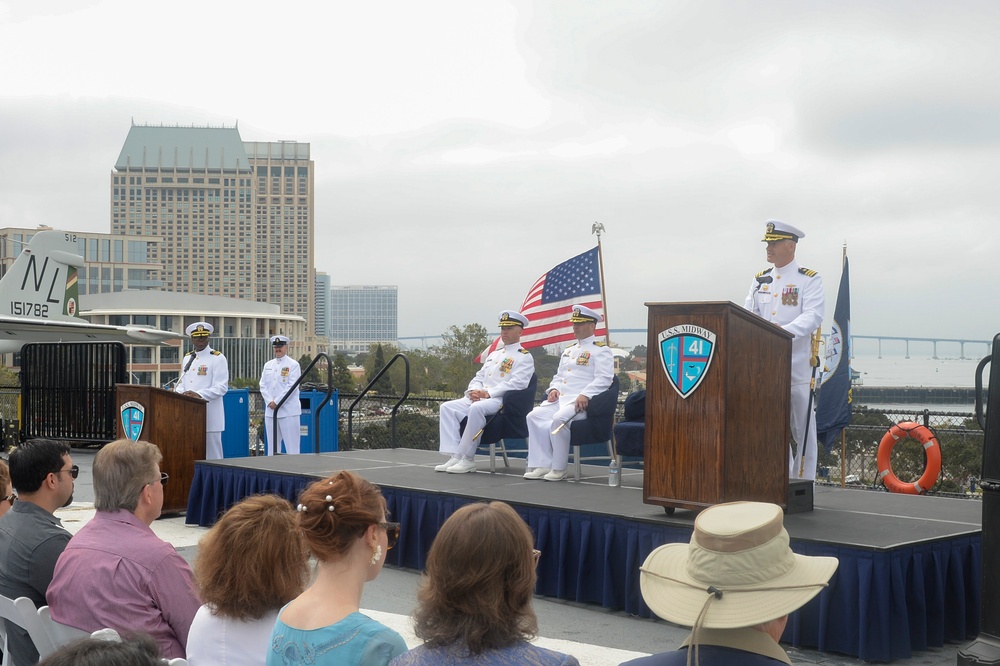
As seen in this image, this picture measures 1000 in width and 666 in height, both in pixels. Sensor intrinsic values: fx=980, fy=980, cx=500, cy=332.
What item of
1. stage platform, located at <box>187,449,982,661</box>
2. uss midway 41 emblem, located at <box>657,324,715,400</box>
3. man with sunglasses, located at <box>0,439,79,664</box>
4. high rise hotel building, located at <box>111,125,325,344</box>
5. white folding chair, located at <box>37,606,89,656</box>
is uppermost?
high rise hotel building, located at <box>111,125,325,344</box>

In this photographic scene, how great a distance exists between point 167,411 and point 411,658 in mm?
7347

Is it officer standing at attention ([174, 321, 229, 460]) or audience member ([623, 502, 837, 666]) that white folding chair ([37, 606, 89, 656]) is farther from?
officer standing at attention ([174, 321, 229, 460])

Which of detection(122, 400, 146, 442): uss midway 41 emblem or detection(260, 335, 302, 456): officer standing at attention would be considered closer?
detection(122, 400, 146, 442): uss midway 41 emblem

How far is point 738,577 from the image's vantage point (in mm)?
1789

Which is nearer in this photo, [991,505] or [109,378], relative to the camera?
[991,505]

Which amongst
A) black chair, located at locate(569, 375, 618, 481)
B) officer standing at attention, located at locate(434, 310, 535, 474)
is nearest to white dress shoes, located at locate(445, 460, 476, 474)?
officer standing at attention, located at locate(434, 310, 535, 474)

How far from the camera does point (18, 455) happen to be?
11.9ft

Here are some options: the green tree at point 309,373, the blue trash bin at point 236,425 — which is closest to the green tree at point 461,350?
the green tree at point 309,373

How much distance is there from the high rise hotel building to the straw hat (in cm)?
14913

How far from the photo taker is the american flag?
10.7 m

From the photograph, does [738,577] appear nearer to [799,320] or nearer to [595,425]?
[799,320]

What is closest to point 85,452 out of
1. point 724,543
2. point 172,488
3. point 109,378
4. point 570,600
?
point 109,378

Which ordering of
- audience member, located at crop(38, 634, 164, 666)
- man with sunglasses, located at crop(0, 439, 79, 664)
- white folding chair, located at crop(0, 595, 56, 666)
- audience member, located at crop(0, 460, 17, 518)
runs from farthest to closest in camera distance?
1. audience member, located at crop(0, 460, 17, 518)
2. man with sunglasses, located at crop(0, 439, 79, 664)
3. white folding chair, located at crop(0, 595, 56, 666)
4. audience member, located at crop(38, 634, 164, 666)

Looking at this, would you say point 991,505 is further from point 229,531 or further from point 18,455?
point 18,455
